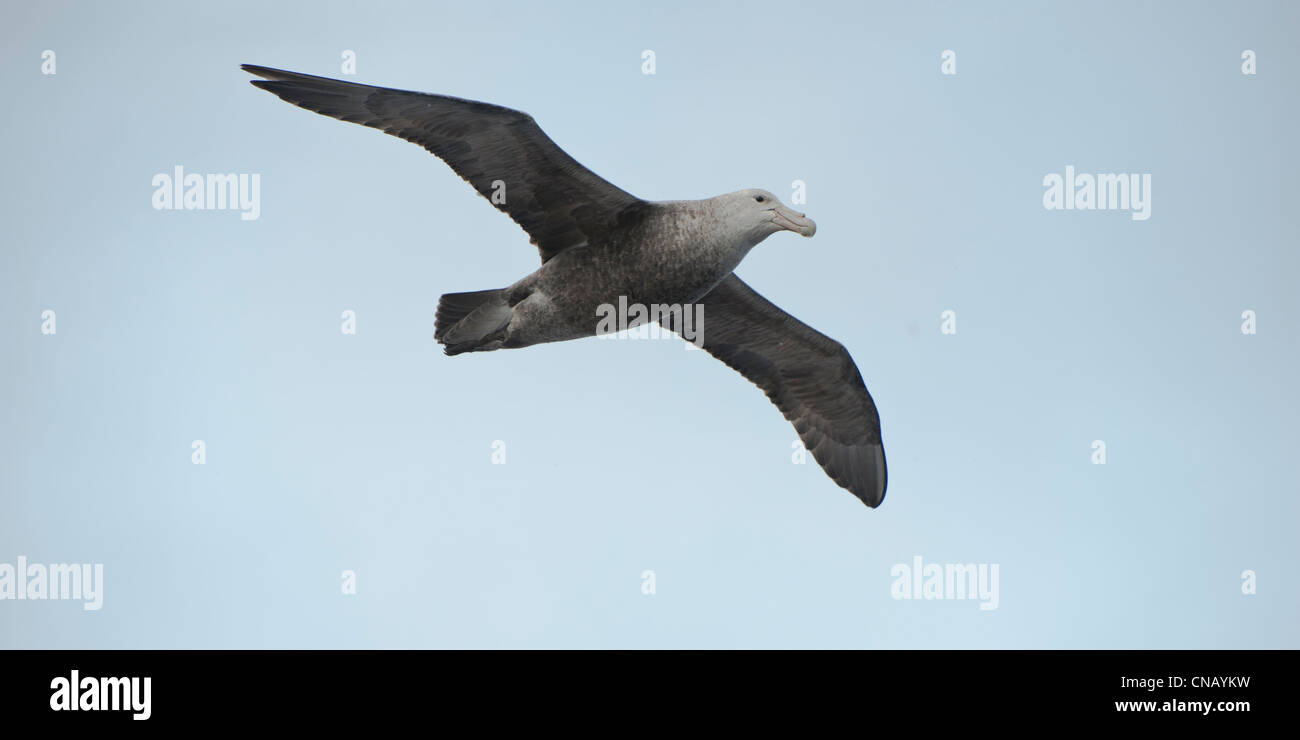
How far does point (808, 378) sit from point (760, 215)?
9.73ft

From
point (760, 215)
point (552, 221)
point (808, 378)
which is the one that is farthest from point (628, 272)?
point (808, 378)

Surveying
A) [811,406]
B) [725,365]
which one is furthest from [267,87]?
[811,406]

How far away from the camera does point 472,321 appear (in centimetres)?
1082

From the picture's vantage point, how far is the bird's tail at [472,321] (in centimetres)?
1080

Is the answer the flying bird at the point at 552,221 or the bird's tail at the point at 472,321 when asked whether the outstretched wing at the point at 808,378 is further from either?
the bird's tail at the point at 472,321

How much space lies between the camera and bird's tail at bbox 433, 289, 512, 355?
10.8m

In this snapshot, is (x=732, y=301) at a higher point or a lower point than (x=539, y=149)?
lower

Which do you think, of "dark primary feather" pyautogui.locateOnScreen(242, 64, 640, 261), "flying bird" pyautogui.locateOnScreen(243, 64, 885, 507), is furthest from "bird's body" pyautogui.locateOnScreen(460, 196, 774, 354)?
"dark primary feather" pyautogui.locateOnScreen(242, 64, 640, 261)

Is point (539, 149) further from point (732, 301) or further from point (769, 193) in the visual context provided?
point (732, 301)

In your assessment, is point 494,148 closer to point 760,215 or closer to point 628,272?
point 628,272

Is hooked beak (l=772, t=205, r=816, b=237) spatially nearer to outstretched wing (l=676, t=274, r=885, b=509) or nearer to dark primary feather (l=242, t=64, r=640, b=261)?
dark primary feather (l=242, t=64, r=640, b=261)

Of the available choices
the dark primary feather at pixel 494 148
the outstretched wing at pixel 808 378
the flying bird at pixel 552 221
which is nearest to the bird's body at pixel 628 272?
the flying bird at pixel 552 221

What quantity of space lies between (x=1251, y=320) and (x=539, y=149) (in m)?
8.40

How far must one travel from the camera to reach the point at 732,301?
12.2 m
